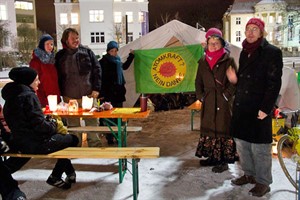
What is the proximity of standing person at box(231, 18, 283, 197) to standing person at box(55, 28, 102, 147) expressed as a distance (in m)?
2.47

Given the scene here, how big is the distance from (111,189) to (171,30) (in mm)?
4280

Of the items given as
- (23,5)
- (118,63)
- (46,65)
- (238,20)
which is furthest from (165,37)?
(23,5)

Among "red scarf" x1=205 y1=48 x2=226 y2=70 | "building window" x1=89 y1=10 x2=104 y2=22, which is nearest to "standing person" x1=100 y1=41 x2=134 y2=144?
"red scarf" x1=205 y1=48 x2=226 y2=70

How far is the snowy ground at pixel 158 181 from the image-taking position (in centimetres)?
392

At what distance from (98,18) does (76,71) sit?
32.8m

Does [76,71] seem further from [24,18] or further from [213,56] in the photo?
[24,18]

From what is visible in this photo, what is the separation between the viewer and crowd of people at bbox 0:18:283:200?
3547 millimetres

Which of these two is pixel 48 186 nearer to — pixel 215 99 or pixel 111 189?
pixel 111 189

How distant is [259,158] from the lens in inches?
149

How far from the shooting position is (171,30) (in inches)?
291

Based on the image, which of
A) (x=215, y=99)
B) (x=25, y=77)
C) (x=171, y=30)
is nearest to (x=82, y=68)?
(x=25, y=77)

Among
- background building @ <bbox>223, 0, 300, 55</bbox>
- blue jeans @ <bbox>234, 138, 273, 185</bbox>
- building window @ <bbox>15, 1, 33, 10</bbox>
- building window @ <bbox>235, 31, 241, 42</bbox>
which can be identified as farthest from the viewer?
building window @ <bbox>15, 1, 33, 10</bbox>

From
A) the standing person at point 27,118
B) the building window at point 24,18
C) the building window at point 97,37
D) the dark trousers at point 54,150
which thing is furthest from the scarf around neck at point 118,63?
the building window at point 24,18

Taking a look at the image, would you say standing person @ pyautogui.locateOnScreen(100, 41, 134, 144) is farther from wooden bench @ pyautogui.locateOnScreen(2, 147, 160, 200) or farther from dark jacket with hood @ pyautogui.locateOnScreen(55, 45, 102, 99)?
wooden bench @ pyautogui.locateOnScreen(2, 147, 160, 200)
